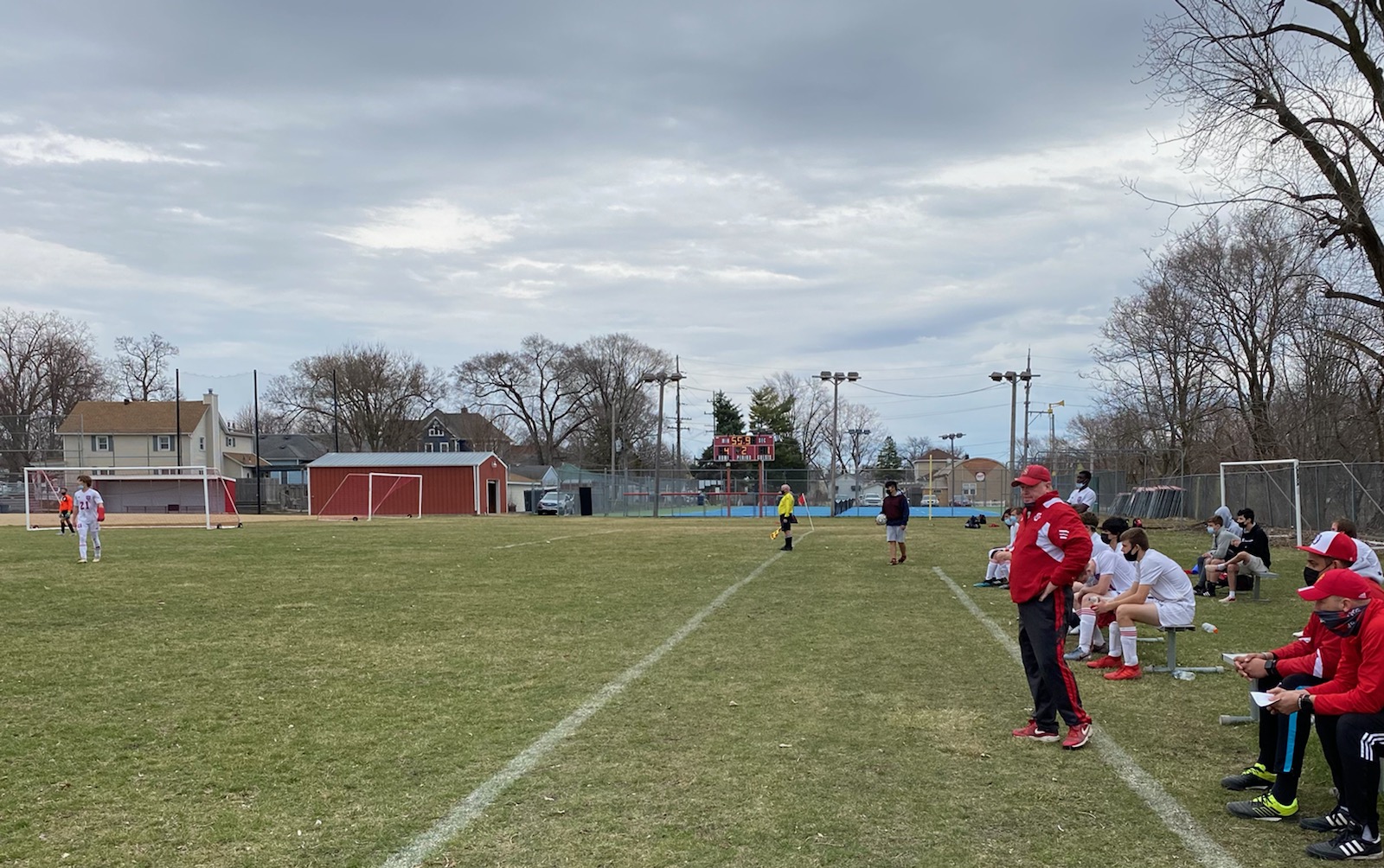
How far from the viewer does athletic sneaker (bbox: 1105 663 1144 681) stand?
809cm

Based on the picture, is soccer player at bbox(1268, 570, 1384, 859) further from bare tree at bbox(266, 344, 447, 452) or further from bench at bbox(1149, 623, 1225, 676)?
bare tree at bbox(266, 344, 447, 452)

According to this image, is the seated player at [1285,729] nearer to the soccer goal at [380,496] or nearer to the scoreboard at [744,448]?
the scoreboard at [744,448]

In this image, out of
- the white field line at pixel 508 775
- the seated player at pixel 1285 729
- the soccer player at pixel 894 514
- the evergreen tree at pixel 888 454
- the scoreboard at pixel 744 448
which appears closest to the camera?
the white field line at pixel 508 775

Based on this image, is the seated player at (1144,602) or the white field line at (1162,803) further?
the seated player at (1144,602)

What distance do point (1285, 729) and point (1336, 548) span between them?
3.15 ft

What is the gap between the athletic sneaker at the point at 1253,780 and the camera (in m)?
5.06

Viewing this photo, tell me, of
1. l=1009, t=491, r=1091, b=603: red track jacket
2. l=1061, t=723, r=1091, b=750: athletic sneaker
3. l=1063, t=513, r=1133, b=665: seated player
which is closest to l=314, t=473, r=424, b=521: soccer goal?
l=1063, t=513, r=1133, b=665: seated player

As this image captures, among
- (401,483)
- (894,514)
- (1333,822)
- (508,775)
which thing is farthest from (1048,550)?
(401,483)

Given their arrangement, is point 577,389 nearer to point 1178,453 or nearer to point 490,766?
point 1178,453

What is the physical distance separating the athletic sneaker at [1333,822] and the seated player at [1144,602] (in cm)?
360

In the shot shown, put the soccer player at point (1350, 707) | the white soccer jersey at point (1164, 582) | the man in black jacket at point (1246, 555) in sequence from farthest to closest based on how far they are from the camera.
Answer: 1. the man in black jacket at point (1246, 555)
2. the white soccer jersey at point (1164, 582)
3. the soccer player at point (1350, 707)

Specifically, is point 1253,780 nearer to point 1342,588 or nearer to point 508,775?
point 1342,588

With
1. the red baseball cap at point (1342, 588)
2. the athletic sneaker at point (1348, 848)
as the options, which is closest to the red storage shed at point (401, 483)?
the red baseball cap at point (1342, 588)

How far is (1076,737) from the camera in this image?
5906 mm
